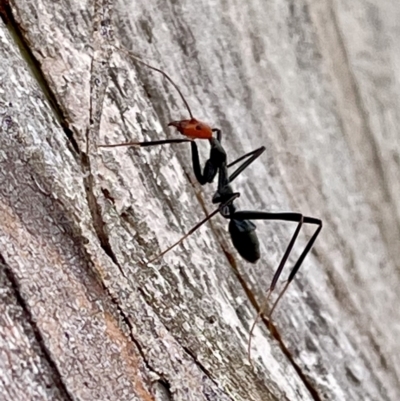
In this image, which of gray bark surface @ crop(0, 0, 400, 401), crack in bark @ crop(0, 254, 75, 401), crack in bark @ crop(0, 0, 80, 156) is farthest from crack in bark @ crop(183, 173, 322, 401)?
crack in bark @ crop(0, 254, 75, 401)

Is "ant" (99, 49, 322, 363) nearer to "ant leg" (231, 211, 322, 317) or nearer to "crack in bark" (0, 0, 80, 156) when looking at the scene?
"ant leg" (231, 211, 322, 317)

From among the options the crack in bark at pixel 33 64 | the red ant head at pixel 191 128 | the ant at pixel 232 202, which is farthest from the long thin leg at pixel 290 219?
the crack in bark at pixel 33 64

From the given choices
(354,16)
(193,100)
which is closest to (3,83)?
(193,100)

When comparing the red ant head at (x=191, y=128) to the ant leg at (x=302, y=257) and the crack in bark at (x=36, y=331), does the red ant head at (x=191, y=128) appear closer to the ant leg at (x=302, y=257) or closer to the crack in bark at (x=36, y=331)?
→ the ant leg at (x=302, y=257)

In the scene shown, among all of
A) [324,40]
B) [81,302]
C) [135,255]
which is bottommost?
[81,302]

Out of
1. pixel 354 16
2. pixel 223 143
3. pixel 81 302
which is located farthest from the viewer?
pixel 354 16

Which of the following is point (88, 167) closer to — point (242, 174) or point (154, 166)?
point (154, 166)
